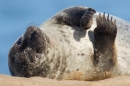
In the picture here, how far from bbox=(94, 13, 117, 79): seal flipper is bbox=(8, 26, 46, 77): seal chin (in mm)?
1658

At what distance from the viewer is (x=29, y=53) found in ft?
20.8

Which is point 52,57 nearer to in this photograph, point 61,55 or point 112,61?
point 61,55

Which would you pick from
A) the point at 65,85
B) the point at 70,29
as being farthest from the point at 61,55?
the point at 65,85

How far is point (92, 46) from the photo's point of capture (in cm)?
798

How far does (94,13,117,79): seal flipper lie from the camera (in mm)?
7773

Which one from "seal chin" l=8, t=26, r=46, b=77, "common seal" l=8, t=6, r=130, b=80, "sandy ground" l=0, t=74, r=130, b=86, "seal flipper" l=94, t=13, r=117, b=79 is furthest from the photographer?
"seal flipper" l=94, t=13, r=117, b=79

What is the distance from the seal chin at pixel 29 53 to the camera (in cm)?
636

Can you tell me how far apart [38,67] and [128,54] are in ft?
8.65

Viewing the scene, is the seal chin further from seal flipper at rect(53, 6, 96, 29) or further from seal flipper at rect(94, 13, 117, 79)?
seal flipper at rect(94, 13, 117, 79)

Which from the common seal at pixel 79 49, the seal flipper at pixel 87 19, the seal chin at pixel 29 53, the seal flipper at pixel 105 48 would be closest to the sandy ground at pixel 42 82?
the seal chin at pixel 29 53

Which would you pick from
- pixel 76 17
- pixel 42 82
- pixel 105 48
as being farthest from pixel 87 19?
pixel 42 82

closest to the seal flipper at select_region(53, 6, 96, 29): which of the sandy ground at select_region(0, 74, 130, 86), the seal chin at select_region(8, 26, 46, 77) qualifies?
the seal chin at select_region(8, 26, 46, 77)

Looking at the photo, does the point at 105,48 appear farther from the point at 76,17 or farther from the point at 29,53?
the point at 29,53

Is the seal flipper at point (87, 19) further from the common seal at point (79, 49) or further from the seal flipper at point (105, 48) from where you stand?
the seal flipper at point (105, 48)
